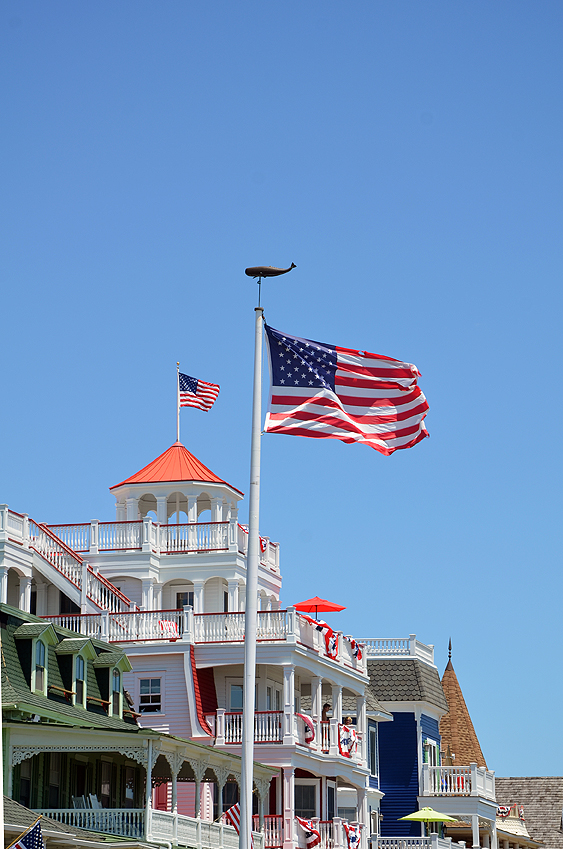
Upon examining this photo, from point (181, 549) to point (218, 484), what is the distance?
3399 mm

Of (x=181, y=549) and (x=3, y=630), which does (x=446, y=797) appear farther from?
(x=3, y=630)

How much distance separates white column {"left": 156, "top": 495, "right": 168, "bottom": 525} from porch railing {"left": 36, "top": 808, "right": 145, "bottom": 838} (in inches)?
789

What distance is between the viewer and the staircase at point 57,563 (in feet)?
145

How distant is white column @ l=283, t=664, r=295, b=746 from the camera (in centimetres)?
4175

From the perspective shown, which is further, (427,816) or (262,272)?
(427,816)

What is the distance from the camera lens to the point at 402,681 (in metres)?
58.5

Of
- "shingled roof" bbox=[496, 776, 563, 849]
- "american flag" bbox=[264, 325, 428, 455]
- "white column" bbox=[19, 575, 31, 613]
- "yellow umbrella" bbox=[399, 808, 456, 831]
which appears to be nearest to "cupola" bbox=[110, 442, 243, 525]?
"white column" bbox=[19, 575, 31, 613]

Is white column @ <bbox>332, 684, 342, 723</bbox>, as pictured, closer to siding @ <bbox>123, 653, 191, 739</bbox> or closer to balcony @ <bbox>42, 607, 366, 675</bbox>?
balcony @ <bbox>42, 607, 366, 675</bbox>

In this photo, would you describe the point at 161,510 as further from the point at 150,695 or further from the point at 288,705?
the point at 288,705

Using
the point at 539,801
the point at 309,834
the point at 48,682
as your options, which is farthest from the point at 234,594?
the point at 539,801

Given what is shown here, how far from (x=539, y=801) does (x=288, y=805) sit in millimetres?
46687

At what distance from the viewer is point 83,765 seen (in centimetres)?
3569

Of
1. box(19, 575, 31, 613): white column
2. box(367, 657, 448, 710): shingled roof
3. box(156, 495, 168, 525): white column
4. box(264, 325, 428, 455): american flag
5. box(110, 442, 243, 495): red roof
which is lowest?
box(367, 657, 448, 710): shingled roof

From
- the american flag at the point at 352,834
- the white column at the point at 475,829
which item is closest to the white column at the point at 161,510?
the american flag at the point at 352,834
